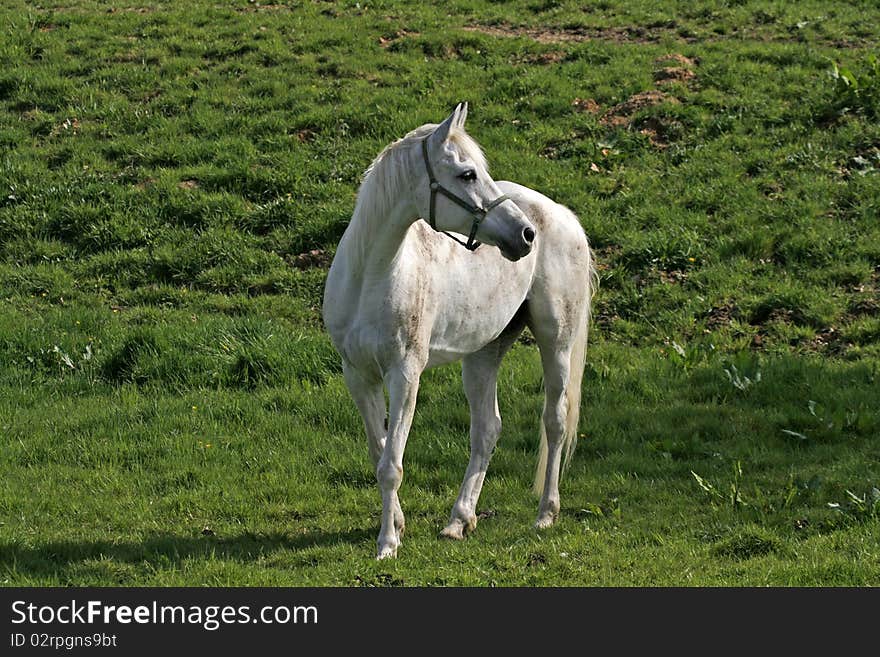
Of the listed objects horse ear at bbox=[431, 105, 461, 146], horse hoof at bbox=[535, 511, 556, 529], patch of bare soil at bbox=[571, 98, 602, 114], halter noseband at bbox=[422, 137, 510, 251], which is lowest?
horse hoof at bbox=[535, 511, 556, 529]

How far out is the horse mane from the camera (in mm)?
6668

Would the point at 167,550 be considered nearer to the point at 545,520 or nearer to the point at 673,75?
the point at 545,520

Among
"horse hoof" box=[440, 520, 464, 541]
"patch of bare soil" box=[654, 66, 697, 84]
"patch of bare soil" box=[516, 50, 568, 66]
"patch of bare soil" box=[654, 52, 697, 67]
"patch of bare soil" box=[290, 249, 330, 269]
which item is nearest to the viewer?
"horse hoof" box=[440, 520, 464, 541]

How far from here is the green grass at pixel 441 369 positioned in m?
7.37

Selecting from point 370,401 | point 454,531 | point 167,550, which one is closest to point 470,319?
point 370,401

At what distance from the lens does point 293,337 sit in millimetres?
10938

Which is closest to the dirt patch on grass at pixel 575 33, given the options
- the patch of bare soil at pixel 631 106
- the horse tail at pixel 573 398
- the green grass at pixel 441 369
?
the green grass at pixel 441 369

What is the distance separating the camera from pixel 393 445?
6.92 m

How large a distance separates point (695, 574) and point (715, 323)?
5404 millimetres

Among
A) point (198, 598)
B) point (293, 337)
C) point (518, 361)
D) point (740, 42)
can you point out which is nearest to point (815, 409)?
point (518, 361)

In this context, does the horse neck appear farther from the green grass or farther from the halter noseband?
the green grass

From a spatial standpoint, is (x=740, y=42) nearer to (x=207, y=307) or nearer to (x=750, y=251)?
(x=750, y=251)

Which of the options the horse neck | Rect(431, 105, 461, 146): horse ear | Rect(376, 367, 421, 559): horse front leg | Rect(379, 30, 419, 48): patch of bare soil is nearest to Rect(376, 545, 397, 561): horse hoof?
Rect(376, 367, 421, 559): horse front leg

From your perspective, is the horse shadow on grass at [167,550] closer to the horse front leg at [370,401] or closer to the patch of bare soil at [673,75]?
the horse front leg at [370,401]
